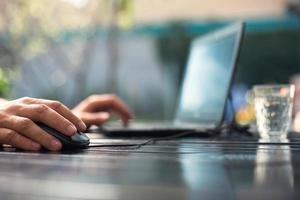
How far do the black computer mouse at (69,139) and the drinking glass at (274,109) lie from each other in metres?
0.43

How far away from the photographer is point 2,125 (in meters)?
0.79

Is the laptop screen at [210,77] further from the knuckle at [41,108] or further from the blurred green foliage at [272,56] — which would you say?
the blurred green foliage at [272,56]

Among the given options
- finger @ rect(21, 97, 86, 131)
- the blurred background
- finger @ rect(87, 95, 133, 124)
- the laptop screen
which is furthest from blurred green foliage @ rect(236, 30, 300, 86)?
finger @ rect(21, 97, 86, 131)

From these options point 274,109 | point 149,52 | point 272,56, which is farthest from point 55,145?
point 149,52

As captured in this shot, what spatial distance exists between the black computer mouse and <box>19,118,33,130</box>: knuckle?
0.02 metres

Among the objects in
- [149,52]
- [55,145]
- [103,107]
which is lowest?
[55,145]

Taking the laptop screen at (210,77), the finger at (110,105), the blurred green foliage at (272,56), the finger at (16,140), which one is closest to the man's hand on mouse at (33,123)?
the finger at (16,140)

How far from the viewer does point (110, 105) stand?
5.30 ft

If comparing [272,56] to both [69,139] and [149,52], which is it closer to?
[149,52]

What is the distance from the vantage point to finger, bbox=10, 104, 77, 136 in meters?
0.77

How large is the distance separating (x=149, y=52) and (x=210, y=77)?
468 centimetres

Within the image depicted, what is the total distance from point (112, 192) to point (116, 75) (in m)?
5.27

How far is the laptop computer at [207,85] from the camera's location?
123 cm

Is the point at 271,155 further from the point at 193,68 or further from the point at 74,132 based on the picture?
the point at 193,68
